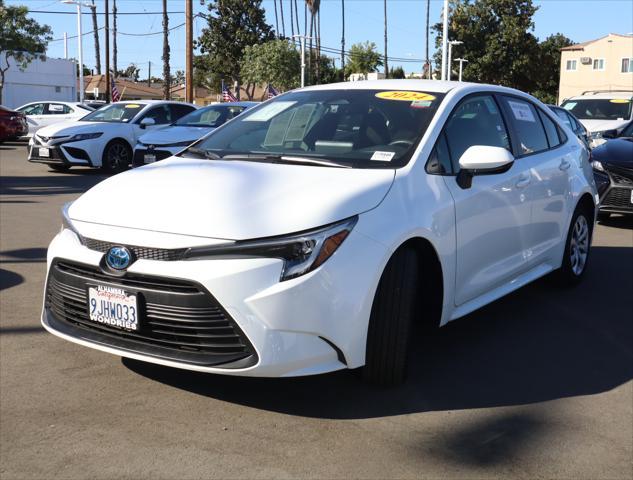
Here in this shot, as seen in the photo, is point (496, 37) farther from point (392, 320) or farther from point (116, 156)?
point (392, 320)

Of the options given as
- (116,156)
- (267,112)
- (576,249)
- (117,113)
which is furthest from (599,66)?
(267,112)

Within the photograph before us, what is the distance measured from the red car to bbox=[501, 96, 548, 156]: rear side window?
1995cm

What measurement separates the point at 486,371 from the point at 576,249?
234 centimetres

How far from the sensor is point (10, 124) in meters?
22.5

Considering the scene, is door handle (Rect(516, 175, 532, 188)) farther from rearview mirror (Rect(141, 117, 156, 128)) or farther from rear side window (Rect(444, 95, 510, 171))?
rearview mirror (Rect(141, 117, 156, 128))

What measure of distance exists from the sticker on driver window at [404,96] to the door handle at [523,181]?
85cm

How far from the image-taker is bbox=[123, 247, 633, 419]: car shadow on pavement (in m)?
3.86

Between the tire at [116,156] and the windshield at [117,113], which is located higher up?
the windshield at [117,113]

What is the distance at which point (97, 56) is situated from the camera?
186 ft

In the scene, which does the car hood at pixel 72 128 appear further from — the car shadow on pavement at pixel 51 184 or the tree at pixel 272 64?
the tree at pixel 272 64

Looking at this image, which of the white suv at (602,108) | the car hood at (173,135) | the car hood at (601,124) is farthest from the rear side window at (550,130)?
the white suv at (602,108)

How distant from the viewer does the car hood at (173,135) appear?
13641mm

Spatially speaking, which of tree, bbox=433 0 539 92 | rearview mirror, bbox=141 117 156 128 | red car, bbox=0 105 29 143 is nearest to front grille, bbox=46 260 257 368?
rearview mirror, bbox=141 117 156 128

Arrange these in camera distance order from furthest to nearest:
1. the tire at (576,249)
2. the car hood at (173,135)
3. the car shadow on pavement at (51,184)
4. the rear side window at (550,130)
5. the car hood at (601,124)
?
the car hood at (601,124) < the car hood at (173,135) < the car shadow on pavement at (51,184) < the tire at (576,249) < the rear side window at (550,130)
